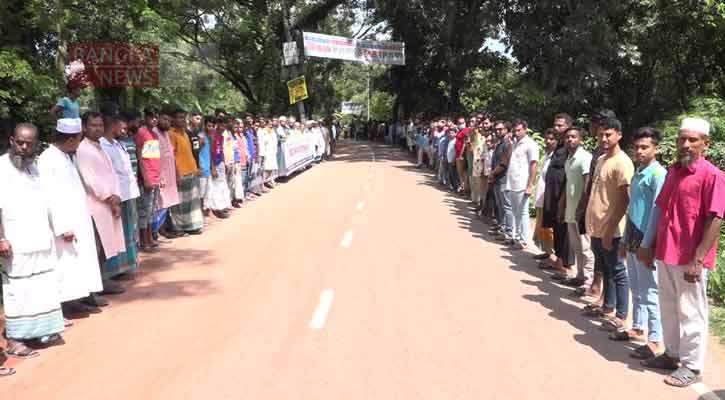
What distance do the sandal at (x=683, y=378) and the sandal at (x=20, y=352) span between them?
508 cm

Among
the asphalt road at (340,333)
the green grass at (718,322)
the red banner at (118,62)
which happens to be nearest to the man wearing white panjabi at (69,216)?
the asphalt road at (340,333)

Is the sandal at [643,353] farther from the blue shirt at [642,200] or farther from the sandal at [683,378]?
the blue shirt at [642,200]

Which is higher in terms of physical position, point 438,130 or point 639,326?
point 438,130

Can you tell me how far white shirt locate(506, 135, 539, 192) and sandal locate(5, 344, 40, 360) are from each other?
701cm

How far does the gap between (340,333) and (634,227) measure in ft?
9.08

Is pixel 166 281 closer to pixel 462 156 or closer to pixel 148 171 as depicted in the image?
pixel 148 171

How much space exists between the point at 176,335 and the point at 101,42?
37.2ft

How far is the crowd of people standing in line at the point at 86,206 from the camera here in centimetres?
520

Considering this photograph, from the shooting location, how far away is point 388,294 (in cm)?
686

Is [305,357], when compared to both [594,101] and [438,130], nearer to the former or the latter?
[438,130]

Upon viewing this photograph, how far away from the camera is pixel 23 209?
521 centimetres

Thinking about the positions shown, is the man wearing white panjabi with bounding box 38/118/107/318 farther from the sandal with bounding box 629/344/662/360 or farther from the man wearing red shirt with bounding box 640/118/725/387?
the man wearing red shirt with bounding box 640/118/725/387

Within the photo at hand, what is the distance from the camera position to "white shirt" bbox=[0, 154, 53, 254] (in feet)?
16.8

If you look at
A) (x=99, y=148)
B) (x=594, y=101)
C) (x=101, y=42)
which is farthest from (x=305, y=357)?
(x=594, y=101)
